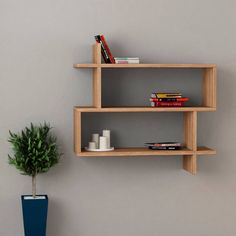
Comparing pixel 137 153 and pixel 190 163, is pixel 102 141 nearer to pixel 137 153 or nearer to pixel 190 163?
pixel 137 153

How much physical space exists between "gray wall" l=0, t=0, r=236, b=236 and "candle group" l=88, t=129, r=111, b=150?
0.11m

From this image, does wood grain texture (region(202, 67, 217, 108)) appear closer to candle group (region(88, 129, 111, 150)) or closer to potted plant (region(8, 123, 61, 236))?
candle group (region(88, 129, 111, 150))

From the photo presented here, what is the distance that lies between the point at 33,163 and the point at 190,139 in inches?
33.1

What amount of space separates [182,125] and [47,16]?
95 centimetres

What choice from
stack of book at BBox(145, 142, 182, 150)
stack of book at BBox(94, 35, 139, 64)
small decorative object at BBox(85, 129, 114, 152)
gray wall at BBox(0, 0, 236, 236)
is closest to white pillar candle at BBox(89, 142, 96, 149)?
small decorative object at BBox(85, 129, 114, 152)

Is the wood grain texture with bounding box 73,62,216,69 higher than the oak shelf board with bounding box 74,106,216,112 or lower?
higher

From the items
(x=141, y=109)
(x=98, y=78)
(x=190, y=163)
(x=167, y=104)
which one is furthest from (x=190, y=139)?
(x=98, y=78)

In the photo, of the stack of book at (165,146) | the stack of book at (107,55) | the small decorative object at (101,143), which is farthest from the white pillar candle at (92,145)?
the stack of book at (107,55)

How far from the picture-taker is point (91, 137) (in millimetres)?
3211

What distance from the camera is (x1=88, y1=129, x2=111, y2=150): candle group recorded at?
10.2 ft

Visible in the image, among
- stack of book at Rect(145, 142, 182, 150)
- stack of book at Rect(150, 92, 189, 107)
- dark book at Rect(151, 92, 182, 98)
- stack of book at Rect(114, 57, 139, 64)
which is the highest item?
stack of book at Rect(114, 57, 139, 64)

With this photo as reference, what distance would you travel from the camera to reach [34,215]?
3045 millimetres

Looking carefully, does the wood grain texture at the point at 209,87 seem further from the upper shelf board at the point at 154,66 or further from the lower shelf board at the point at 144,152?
the lower shelf board at the point at 144,152

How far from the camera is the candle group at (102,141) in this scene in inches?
122
